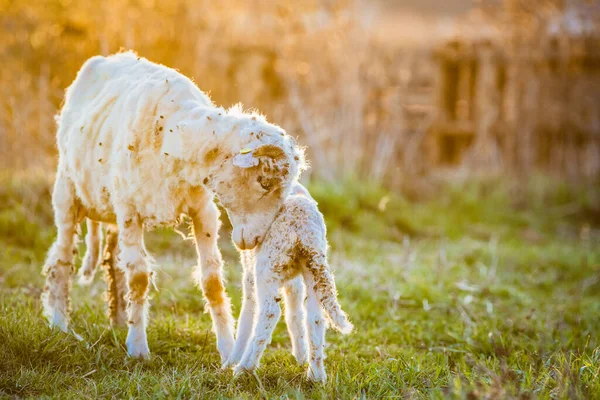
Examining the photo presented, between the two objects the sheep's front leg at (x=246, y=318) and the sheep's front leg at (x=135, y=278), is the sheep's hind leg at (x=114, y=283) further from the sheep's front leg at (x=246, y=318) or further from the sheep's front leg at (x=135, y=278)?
the sheep's front leg at (x=246, y=318)

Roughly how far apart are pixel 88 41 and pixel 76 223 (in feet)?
16.5

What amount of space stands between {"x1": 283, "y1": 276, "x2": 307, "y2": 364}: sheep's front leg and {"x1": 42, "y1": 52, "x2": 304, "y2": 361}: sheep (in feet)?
1.31

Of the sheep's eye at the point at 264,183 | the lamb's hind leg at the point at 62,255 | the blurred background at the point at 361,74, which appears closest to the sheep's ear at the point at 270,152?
the sheep's eye at the point at 264,183

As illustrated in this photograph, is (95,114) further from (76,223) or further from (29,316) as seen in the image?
(29,316)

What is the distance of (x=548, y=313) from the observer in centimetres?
614

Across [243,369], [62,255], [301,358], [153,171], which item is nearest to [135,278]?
[153,171]

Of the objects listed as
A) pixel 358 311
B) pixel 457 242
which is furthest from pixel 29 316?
pixel 457 242

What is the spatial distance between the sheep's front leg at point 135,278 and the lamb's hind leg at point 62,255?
26.1 inches

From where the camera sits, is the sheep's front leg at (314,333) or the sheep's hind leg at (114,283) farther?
the sheep's hind leg at (114,283)

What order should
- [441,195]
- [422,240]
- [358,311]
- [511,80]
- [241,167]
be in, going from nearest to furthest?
[241,167] < [358,311] < [422,240] < [441,195] < [511,80]

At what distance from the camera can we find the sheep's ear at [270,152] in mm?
3545

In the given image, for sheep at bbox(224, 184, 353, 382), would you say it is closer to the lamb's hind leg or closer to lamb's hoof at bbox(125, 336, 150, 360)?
lamb's hoof at bbox(125, 336, 150, 360)

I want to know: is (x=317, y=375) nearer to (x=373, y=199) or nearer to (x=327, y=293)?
(x=327, y=293)

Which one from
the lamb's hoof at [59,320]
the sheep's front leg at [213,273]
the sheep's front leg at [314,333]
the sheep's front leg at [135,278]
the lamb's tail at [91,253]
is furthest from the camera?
the lamb's tail at [91,253]
